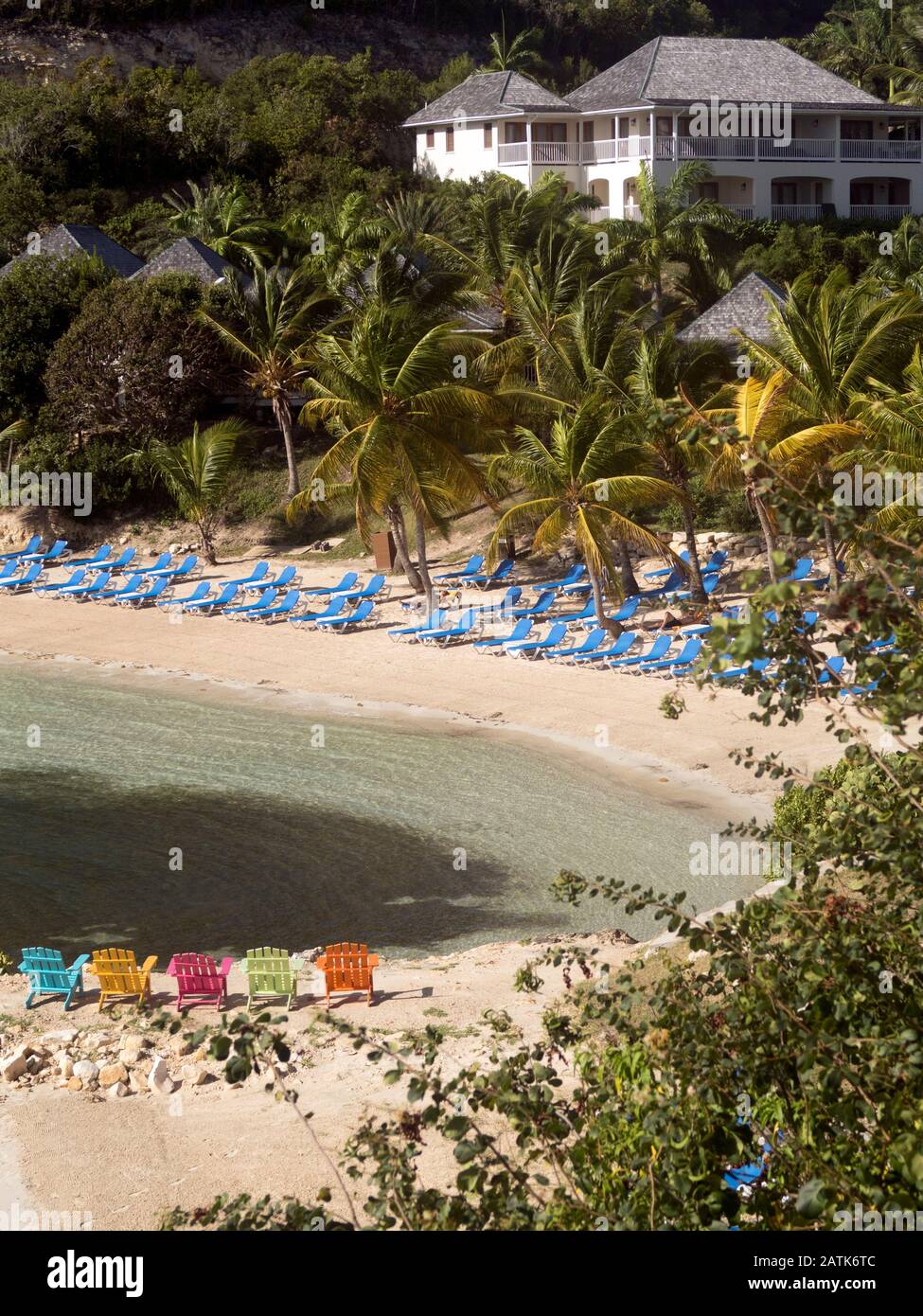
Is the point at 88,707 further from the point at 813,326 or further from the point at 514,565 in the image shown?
the point at 813,326

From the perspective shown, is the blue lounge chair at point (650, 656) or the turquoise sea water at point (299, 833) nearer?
the turquoise sea water at point (299, 833)

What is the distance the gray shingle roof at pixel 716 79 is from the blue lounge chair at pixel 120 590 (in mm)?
25543

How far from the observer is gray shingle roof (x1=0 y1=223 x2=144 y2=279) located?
37.0 m

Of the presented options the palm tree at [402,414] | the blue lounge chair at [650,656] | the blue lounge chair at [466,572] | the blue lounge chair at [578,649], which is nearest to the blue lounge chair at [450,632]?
the blue lounge chair at [578,649]

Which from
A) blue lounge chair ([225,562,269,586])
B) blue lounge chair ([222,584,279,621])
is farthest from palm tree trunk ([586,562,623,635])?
blue lounge chair ([225,562,269,586])

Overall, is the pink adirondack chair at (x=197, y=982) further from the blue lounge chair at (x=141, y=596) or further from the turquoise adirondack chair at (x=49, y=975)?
the blue lounge chair at (x=141, y=596)

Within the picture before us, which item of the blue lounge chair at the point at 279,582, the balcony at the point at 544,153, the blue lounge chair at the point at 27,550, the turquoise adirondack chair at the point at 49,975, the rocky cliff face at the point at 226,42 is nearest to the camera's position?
the turquoise adirondack chair at the point at 49,975

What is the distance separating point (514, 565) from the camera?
2811cm

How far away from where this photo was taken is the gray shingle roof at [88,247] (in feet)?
121

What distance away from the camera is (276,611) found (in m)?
26.4

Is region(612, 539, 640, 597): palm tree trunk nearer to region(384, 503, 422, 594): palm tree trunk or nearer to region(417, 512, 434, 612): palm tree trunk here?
region(417, 512, 434, 612): palm tree trunk

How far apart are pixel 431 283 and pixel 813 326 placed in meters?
8.25

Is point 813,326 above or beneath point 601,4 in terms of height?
beneath
